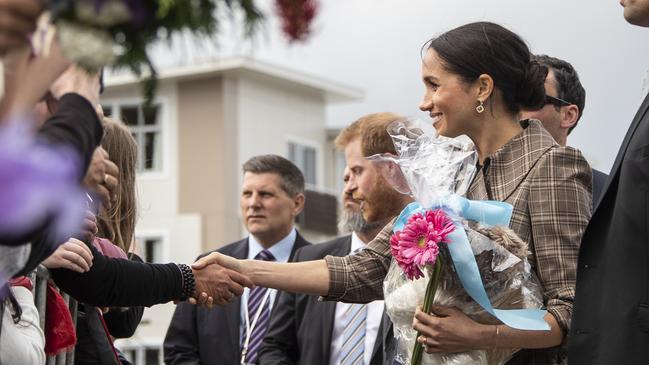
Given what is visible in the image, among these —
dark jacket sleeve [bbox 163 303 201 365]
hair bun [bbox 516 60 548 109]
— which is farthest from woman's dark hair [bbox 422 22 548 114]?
dark jacket sleeve [bbox 163 303 201 365]

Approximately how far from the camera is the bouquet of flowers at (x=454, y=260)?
3.78m

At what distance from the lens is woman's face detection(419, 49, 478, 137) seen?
14.2 ft

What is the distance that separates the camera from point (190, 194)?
1597 inches

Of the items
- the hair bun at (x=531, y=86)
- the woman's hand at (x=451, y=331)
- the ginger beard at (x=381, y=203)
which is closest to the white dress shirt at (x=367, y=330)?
the ginger beard at (x=381, y=203)

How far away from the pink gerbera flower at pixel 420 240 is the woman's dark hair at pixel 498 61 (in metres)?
0.72

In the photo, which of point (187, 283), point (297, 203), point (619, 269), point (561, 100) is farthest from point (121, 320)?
point (297, 203)

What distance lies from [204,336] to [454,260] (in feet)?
11.5

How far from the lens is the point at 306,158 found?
146ft

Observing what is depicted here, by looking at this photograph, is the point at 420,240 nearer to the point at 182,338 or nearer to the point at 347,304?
the point at 347,304

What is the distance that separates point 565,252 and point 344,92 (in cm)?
3872

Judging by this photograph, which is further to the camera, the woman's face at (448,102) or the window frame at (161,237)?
the window frame at (161,237)

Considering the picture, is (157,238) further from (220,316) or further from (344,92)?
(220,316)

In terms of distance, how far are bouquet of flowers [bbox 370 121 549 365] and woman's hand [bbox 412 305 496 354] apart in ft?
0.13

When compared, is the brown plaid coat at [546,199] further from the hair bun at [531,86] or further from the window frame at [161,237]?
the window frame at [161,237]
